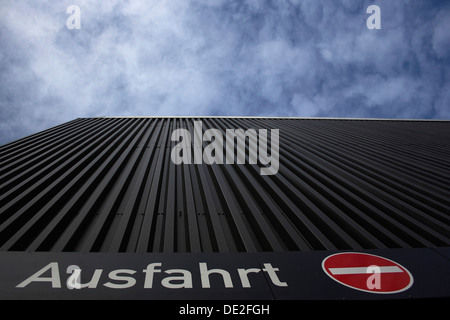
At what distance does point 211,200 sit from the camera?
3.71m

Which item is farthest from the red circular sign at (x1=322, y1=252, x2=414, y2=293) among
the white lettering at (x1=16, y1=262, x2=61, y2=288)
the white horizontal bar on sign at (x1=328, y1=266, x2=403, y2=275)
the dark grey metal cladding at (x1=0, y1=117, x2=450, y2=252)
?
the white lettering at (x1=16, y1=262, x2=61, y2=288)

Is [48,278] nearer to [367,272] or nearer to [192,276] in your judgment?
[192,276]

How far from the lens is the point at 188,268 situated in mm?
2184

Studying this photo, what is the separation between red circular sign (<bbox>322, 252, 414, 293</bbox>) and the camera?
202 centimetres

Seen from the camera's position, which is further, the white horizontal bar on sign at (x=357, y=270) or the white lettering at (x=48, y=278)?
the white horizontal bar on sign at (x=357, y=270)

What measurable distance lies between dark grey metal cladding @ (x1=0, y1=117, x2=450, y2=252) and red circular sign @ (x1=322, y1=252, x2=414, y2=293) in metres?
0.42

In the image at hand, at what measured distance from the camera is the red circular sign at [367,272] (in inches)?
79.7

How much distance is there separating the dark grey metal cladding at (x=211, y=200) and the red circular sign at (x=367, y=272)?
1.37 ft

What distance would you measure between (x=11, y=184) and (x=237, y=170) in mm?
3150

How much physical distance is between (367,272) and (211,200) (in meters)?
1.95

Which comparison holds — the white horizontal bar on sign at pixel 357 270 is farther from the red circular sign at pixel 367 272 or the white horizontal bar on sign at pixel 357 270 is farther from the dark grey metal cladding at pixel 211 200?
the dark grey metal cladding at pixel 211 200

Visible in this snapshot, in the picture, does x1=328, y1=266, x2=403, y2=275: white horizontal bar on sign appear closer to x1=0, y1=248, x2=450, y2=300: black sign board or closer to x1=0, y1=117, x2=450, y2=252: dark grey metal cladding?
x1=0, y1=248, x2=450, y2=300: black sign board

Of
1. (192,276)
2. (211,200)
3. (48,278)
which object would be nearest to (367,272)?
(192,276)

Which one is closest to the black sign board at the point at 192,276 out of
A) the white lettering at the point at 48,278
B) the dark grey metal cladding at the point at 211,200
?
the white lettering at the point at 48,278
